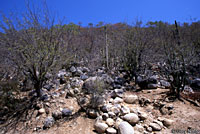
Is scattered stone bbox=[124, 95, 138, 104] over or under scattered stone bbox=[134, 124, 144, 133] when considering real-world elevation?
over

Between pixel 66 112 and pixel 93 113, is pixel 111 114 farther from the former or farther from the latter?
pixel 66 112

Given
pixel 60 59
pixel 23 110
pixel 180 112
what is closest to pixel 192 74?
pixel 180 112

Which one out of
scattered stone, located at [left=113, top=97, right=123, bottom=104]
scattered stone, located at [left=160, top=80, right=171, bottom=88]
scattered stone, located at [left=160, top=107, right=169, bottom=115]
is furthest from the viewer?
scattered stone, located at [left=160, top=80, right=171, bottom=88]

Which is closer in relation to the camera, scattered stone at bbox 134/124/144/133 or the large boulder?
the large boulder

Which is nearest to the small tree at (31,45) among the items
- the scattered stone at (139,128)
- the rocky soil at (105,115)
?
the rocky soil at (105,115)

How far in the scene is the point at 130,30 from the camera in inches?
243

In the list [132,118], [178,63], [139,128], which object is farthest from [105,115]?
[178,63]

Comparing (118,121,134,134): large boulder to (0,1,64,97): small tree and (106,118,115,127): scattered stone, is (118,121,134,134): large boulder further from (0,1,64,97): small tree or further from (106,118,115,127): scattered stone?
(0,1,64,97): small tree

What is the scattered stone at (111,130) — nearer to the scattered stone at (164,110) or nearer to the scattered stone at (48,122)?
the scattered stone at (48,122)

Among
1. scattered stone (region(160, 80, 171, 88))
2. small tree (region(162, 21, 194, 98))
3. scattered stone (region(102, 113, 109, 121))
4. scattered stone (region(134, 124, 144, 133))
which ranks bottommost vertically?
scattered stone (region(134, 124, 144, 133))

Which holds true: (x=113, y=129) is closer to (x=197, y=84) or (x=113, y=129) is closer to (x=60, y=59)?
(x=60, y=59)

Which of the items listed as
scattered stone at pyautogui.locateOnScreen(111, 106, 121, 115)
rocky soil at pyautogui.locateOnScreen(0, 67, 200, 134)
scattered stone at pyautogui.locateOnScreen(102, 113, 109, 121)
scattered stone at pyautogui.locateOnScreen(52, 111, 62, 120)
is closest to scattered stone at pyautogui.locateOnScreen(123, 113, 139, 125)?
rocky soil at pyautogui.locateOnScreen(0, 67, 200, 134)

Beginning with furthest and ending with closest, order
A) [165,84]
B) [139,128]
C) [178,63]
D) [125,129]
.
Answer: [165,84] < [178,63] < [139,128] < [125,129]

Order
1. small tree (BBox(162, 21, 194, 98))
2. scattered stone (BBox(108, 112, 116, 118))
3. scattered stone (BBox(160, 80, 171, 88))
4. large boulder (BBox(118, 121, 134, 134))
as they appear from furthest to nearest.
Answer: scattered stone (BBox(160, 80, 171, 88))
small tree (BBox(162, 21, 194, 98))
scattered stone (BBox(108, 112, 116, 118))
large boulder (BBox(118, 121, 134, 134))
